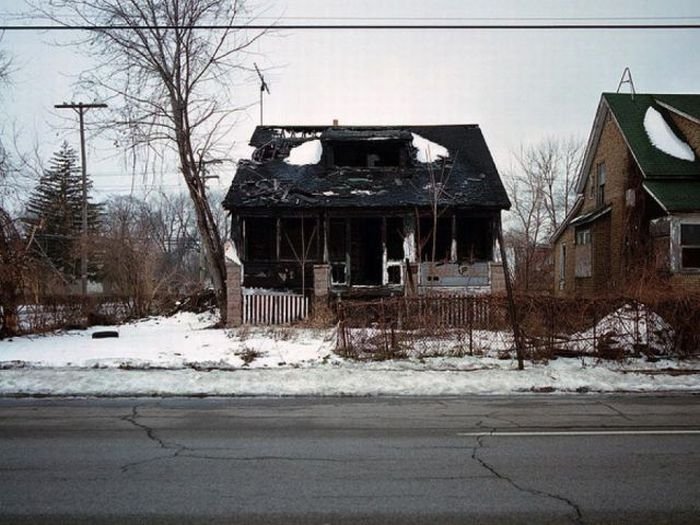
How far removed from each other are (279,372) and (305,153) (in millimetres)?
14611

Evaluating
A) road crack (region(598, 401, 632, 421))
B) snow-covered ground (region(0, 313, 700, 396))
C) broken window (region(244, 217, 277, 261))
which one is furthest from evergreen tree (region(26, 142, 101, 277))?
road crack (region(598, 401, 632, 421))

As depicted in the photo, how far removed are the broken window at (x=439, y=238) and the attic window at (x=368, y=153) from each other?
270 cm

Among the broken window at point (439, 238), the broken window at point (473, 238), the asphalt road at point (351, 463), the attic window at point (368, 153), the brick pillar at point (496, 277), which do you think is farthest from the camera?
the broken window at point (473, 238)

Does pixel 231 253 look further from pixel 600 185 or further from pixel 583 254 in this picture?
pixel 600 185

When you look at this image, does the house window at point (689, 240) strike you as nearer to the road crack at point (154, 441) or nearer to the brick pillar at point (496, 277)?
the brick pillar at point (496, 277)

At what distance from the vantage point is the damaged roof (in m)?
21.1

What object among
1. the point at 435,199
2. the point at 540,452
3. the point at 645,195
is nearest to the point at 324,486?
the point at 540,452

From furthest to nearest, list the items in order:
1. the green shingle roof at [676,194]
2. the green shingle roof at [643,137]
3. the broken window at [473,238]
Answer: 1. the broken window at [473,238]
2. the green shingle roof at [643,137]
3. the green shingle roof at [676,194]

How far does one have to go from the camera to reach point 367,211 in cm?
2131

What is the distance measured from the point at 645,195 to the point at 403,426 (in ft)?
57.0

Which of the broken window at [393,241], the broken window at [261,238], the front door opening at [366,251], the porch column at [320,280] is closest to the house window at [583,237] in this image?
the broken window at [393,241]

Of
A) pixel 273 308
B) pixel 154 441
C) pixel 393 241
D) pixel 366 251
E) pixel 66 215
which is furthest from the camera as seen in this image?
pixel 66 215

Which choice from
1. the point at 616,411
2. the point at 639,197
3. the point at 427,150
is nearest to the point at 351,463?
the point at 616,411

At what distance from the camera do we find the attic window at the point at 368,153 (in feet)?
77.1
